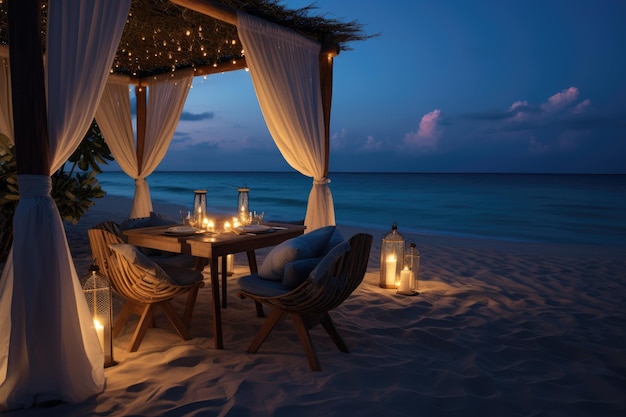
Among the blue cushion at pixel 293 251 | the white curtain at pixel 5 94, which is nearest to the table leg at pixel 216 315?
the blue cushion at pixel 293 251

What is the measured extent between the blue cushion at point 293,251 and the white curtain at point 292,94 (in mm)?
1728

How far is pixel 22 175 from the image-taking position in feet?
6.60

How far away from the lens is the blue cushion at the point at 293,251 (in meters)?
2.49

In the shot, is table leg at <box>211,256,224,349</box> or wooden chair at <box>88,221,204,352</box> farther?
table leg at <box>211,256,224,349</box>

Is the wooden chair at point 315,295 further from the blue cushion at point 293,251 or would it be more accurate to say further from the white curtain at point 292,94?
the white curtain at point 292,94

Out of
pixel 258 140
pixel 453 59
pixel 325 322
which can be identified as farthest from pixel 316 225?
pixel 258 140

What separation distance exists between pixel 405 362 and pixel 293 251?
0.90 meters

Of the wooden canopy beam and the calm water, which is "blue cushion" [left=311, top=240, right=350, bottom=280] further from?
the calm water

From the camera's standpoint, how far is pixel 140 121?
5.75 m

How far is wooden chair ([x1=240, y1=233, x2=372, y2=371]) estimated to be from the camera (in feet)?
7.36

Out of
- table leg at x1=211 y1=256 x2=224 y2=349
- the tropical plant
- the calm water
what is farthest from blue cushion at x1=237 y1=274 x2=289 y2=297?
the calm water

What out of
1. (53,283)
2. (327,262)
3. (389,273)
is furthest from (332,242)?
(389,273)

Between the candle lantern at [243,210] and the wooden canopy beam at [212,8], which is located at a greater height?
the wooden canopy beam at [212,8]

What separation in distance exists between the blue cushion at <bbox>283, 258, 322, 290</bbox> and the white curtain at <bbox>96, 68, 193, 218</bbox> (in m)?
3.49
